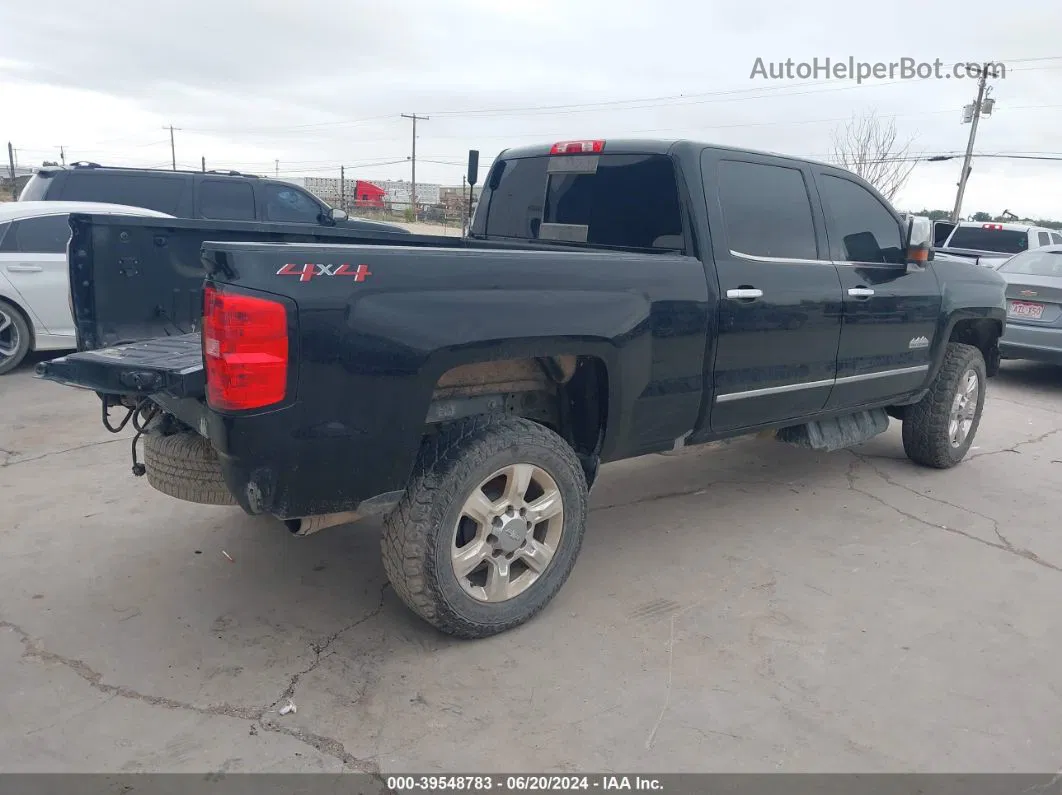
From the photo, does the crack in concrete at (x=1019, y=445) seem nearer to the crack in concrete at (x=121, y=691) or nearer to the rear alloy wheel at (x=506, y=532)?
the rear alloy wheel at (x=506, y=532)

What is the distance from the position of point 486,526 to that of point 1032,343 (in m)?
7.96

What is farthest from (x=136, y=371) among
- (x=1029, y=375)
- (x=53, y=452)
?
(x=1029, y=375)

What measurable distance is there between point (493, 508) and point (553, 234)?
1.85m

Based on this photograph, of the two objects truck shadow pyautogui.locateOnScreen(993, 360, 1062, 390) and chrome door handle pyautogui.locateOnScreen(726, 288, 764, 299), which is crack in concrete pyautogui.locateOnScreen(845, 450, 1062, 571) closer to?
chrome door handle pyautogui.locateOnScreen(726, 288, 764, 299)

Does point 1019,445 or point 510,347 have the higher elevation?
point 510,347

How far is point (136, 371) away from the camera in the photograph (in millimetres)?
2830

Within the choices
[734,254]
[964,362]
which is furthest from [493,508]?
[964,362]

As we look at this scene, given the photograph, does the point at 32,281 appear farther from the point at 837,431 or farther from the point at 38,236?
the point at 837,431

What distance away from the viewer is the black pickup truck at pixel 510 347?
262 cm

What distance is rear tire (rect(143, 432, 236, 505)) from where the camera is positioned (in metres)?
3.06

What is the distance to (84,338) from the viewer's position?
3646mm

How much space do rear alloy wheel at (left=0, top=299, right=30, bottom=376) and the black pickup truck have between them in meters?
4.56

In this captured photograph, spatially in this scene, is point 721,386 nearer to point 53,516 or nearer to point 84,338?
point 84,338
